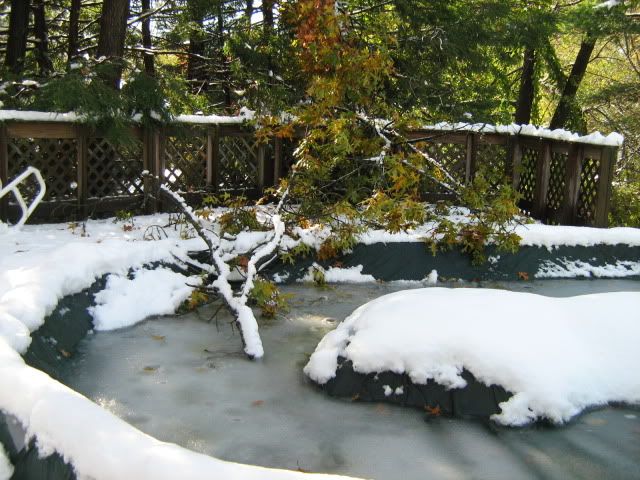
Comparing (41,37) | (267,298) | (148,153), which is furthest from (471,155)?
(41,37)

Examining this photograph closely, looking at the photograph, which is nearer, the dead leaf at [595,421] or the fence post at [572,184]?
the dead leaf at [595,421]

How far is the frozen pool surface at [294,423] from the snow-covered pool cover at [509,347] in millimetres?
136

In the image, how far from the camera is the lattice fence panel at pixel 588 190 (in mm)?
8164

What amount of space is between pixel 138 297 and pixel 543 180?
5.40m

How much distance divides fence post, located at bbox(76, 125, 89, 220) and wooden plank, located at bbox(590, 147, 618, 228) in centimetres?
535

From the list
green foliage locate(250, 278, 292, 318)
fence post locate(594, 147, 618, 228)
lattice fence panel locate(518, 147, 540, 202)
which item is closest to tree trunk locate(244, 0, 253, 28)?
lattice fence panel locate(518, 147, 540, 202)

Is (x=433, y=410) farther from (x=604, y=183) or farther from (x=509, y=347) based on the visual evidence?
(x=604, y=183)

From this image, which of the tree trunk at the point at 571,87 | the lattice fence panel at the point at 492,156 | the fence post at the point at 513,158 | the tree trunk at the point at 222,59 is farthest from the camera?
the tree trunk at the point at 571,87

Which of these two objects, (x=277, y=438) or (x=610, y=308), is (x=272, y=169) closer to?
(x=610, y=308)

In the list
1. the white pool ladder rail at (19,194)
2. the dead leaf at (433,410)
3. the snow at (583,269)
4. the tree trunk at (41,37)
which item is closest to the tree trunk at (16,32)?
the tree trunk at (41,37)

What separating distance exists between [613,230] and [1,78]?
6755 mm

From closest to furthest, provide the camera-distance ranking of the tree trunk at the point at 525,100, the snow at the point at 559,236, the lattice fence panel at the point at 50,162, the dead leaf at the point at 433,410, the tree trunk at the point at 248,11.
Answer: the dead leaf at the point at 433,410
the snow at the point at 559,236
the lattice fence panel at the point at 50,162
the tree trunk at the point at 248,11
the tree trunk at the point at 525,100

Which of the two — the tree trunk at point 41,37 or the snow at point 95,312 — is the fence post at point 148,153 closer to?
the snow at point 95,312

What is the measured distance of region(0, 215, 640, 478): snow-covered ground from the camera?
239cm
